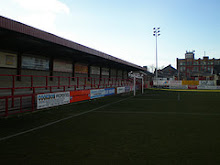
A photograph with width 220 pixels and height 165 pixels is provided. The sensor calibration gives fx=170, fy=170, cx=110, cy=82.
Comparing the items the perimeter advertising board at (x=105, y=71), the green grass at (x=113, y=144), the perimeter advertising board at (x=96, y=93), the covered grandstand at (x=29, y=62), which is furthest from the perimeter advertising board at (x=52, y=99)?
the perimeter advertising board at (x=105, y=71)

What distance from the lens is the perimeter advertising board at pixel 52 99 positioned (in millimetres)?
11227

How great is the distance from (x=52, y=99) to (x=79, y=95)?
12.9ft

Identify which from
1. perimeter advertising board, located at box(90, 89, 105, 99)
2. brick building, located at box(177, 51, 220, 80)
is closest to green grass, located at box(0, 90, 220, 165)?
perimeter advertising board, located at box(90, 89, 105, 99)

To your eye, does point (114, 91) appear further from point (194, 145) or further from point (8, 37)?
point (194, 145)

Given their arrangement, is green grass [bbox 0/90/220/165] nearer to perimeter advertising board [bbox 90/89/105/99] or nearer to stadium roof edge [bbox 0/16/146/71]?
stadium roof edge [bbox 0/16/146/71]

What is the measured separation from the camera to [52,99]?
1228 centimetres

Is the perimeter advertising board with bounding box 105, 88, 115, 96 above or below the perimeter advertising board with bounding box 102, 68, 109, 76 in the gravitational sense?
below

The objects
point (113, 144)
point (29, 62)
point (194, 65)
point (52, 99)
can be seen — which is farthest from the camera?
point (194, 65)

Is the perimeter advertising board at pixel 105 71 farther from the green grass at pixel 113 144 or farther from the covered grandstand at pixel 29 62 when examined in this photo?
the green grass at pixel 113 144

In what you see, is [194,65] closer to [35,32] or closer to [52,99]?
[52,99]

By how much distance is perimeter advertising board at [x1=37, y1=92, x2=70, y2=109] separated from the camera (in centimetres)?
1123

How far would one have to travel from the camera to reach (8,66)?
1294cm

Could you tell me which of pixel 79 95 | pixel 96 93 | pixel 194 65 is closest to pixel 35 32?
pixel 79 95

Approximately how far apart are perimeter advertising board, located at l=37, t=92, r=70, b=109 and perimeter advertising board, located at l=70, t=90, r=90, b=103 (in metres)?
0.70
